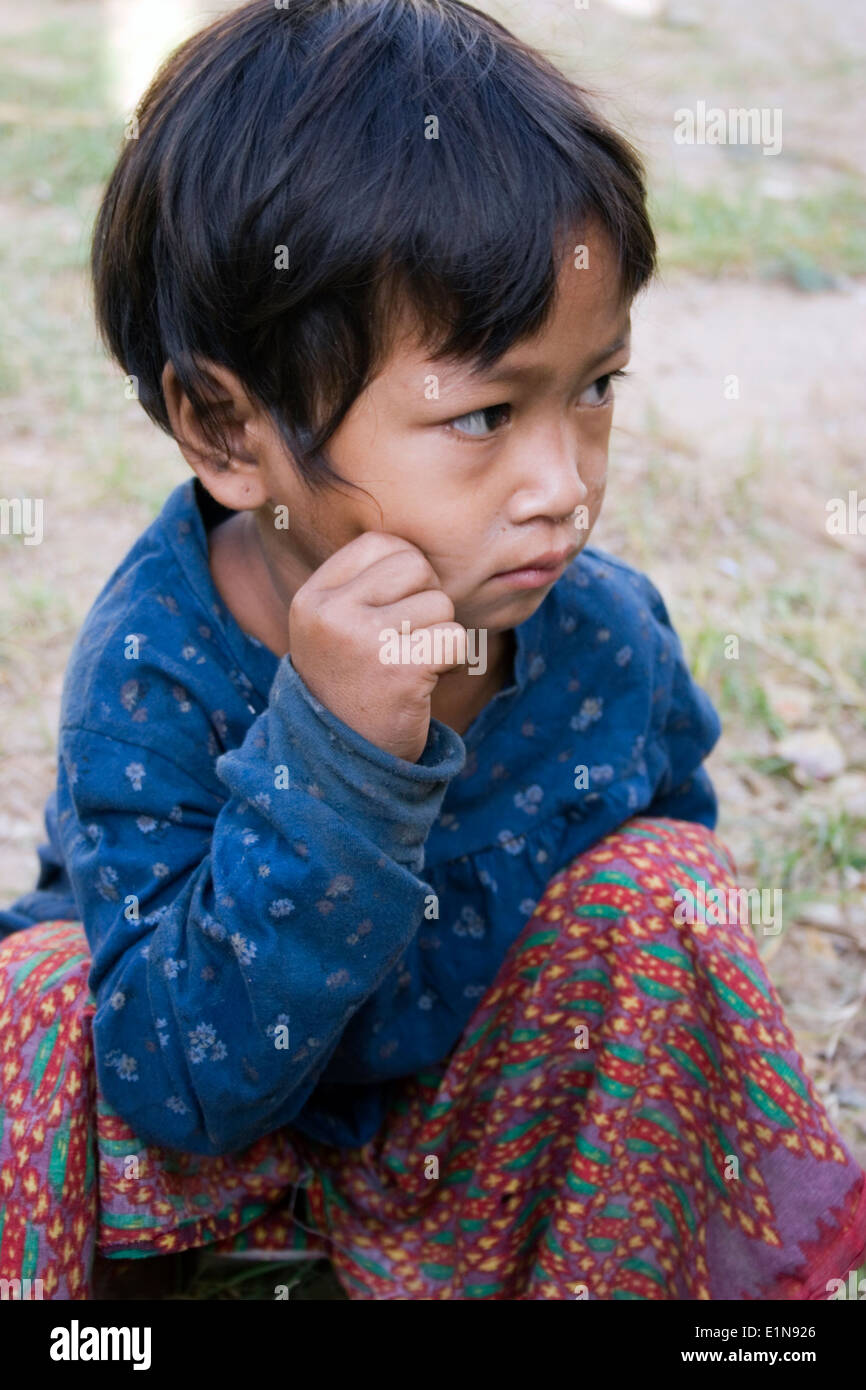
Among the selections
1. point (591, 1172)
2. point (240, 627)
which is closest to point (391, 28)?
point (240, 627)

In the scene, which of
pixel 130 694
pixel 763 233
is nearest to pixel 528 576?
Result: pixel 130 694

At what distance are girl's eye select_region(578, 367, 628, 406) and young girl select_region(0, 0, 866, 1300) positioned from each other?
0.01 meters

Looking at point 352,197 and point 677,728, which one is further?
point 677,728

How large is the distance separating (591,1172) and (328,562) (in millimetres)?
750

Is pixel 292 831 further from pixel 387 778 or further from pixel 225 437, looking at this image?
pixel 225 437

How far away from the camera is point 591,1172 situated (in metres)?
1.68

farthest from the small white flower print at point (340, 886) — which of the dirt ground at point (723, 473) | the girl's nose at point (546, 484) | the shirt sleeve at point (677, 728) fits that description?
the dirt ground at point (723, 473)

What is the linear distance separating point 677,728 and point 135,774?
79 centimetres

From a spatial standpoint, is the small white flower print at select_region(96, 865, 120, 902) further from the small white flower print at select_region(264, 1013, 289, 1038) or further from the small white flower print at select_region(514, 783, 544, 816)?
the small white flower print at select_region(514, 783, 544, 816)

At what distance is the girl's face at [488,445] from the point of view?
4.71 ft

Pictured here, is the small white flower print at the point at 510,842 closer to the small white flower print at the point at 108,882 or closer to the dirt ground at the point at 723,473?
the small white flower print at the point at 108,882

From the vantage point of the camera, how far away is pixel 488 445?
145cm
